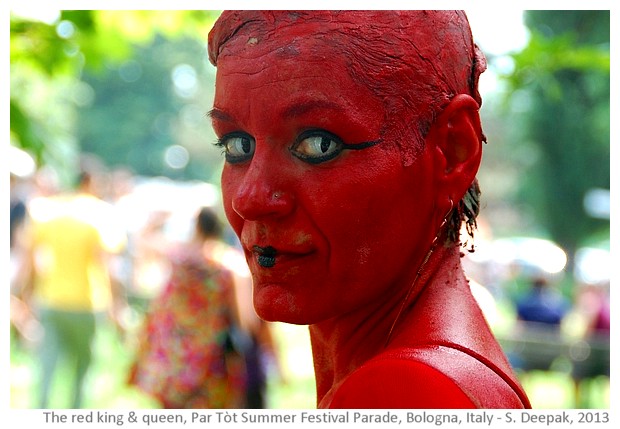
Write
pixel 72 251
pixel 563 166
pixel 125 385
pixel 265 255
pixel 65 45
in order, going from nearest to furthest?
pixel 265 255 < pixel 65 45 < pixel 125 385 < pixel 72 251 < pixel 563 166

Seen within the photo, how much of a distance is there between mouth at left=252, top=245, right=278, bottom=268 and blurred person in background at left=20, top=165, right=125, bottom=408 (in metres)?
4.67

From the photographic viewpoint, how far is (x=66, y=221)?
609cm

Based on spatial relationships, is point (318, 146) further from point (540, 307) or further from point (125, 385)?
point (540, 307)

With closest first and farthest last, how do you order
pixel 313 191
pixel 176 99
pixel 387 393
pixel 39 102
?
pixel 387 393 < pixel 313 191 < pixel 39 102 < pixel 176 99

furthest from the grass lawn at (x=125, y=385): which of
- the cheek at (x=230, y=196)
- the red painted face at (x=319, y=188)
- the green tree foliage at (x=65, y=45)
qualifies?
the red painted face at (x=319, y=188)

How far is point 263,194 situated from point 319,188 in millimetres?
111

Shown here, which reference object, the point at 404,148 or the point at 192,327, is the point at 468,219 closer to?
the point at 404,148

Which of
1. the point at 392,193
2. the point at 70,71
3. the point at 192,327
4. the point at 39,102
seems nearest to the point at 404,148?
the point at 392,193

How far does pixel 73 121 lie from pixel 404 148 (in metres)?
38.9

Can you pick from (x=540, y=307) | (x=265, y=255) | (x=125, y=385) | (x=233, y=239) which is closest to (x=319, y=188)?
(x=265, y=255)

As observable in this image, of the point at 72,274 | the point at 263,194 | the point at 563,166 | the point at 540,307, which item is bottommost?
the point at 540,307

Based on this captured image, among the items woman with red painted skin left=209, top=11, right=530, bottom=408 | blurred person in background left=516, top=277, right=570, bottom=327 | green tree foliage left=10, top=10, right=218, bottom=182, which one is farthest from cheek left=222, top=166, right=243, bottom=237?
blurred person in background left=516, top=277, right=570, bottom=327

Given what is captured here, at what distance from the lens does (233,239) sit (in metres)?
9.78

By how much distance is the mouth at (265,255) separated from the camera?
1668 millimetres
